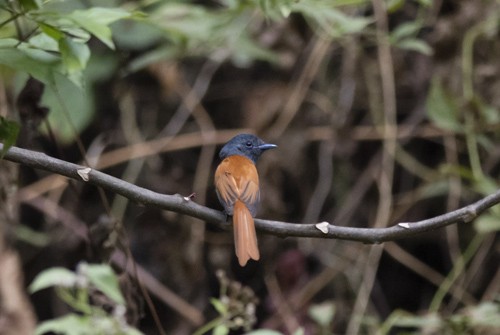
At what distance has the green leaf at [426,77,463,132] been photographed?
3092 mm

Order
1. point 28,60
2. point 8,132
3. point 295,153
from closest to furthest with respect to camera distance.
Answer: point 8,132 < point 28,60 < point 295,153

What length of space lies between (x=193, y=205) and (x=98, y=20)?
441 mm

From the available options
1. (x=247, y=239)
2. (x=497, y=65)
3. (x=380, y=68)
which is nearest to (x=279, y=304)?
(x=380, y=68)

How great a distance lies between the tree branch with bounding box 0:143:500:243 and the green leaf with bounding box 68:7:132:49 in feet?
0.86

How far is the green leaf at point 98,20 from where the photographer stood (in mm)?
1480

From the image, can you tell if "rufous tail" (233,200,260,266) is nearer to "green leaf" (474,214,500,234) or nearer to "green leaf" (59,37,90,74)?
"green leaf" (59,37,90,74)

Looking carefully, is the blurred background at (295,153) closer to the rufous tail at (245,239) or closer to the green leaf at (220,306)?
the green leaf at (220,306)

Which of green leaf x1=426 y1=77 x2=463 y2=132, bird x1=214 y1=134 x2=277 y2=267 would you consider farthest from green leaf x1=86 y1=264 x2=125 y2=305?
green leaf x1=426 y1=77 x2=463 y2=132

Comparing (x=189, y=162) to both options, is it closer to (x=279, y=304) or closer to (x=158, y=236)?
(x=158, y=236)

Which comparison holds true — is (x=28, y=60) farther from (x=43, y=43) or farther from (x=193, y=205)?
(x=193, y=205)

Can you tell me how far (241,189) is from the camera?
1.93 metres

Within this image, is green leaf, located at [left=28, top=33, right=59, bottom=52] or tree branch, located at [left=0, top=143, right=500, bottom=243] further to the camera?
green leaf, located at [left=28, top=33, right=59, bottom=52]

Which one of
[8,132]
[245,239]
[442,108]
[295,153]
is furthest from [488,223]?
[8,132]

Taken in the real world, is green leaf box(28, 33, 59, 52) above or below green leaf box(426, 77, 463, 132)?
below
